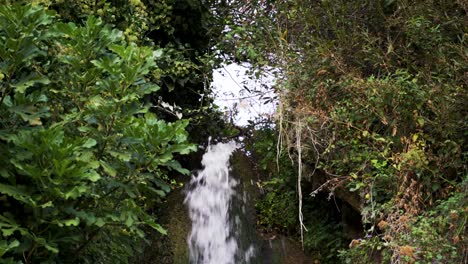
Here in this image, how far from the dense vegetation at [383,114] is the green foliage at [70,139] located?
1873 millimetres

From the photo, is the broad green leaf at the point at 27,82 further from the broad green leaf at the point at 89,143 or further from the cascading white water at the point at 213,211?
the cascading white water at the point at 213,211

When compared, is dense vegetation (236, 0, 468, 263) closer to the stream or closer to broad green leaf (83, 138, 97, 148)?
the stream

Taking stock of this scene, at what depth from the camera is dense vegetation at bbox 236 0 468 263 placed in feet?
13.3

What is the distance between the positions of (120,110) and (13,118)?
0.66m

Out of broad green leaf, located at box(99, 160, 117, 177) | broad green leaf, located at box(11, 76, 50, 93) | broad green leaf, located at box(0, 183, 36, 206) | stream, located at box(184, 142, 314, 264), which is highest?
broad green leaf, located at box(11, 76, 50, 93)

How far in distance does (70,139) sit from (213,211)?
16.2 feet

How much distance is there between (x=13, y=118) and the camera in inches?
122

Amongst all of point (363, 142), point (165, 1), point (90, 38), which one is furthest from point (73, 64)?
point (165, 1)

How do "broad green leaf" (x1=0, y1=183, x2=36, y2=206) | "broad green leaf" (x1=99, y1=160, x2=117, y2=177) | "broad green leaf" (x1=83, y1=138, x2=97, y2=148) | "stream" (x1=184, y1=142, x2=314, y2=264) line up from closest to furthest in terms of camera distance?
"broad green leaf" (x1=0, y1=183, x2=36, y2=206) < "broad green leaf" (x1=83, y1=138, x2=97, y2=148) < "broad green leaf" (x1=99, y1=160, x2=117, y2=177) < "stream" (x1=184, y1=142, x2=314, y2=264)

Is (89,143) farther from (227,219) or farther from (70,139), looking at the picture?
(227,219)

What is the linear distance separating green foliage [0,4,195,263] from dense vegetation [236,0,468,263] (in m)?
1.87

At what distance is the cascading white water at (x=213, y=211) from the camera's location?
7.00 m

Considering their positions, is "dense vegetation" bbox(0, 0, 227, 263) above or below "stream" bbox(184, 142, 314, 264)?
above

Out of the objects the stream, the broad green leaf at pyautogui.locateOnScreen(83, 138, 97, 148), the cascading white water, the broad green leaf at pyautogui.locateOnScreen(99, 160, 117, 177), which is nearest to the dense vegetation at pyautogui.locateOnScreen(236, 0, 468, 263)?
the stream
